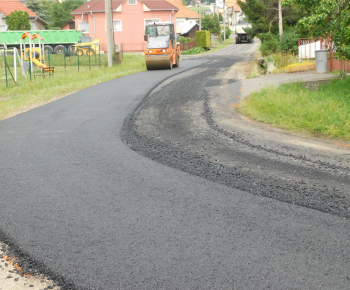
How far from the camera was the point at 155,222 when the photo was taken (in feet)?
17.7

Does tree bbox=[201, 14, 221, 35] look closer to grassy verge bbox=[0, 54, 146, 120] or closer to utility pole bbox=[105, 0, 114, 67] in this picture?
utility pole bbox=[105, 0, 114, 67]

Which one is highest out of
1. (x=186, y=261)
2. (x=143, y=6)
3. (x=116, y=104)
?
(x=143, y=6)

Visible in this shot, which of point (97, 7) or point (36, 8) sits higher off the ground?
point (36, 8)

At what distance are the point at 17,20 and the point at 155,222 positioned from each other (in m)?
53.0

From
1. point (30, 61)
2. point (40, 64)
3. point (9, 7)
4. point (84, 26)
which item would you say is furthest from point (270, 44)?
point (9, 7)

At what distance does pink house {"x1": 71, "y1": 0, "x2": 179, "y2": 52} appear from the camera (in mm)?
52438

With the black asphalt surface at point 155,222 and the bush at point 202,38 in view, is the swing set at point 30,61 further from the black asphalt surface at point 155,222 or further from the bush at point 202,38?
the bush at point 202,38

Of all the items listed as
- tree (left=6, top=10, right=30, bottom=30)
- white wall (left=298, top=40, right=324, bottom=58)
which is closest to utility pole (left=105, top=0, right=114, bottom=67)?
white wall (left=298, top=40, right=324, bottom=58)

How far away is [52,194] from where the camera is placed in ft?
21.1

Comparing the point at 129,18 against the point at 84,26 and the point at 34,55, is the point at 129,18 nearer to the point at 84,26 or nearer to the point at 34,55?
the point at 84,26

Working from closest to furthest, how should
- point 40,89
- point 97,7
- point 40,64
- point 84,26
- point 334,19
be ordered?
1. point 334,19
2. point 40,89
3. point 40,64
4. point 97,7
5. point 84,26

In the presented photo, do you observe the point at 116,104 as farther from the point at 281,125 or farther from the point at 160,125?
the point at 281,125

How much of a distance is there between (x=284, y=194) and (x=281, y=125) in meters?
4.81

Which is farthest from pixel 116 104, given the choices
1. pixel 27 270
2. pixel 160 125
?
pixel 27 270
